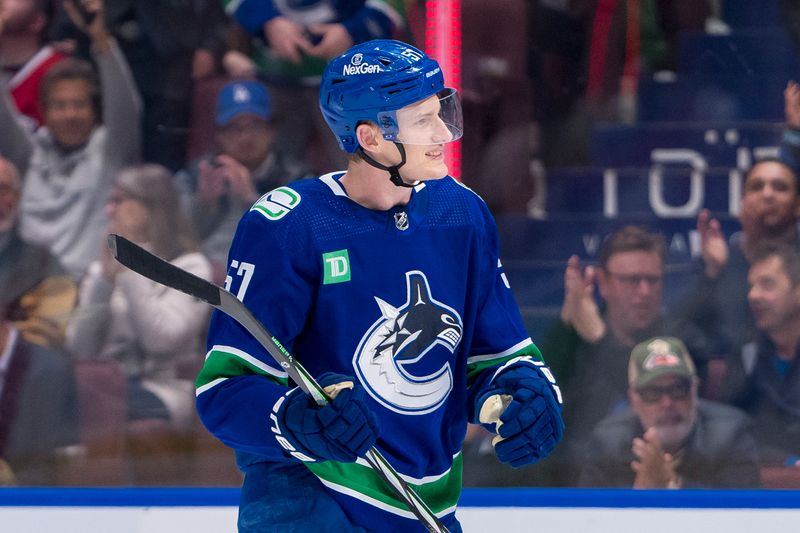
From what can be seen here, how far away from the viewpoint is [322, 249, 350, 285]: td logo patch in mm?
1604

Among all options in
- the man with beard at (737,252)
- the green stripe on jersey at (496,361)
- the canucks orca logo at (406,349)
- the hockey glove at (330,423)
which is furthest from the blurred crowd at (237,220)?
the hockey glove at (330,423)

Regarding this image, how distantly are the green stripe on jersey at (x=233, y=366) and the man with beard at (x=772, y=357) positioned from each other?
161cm

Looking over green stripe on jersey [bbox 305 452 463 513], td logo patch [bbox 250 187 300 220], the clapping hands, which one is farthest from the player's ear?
the clapping hands

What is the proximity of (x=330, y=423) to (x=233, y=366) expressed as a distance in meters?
0.20

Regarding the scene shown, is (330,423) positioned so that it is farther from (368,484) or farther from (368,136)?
(368,136)

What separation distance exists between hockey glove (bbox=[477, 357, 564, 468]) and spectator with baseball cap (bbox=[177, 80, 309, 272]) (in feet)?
4.93

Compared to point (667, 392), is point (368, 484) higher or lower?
higher

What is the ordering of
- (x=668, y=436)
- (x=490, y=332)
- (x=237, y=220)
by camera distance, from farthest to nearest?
(x=237, y=220), (x=668, y=436), (x=490, y=332)

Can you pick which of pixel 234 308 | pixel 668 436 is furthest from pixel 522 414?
pixel 668 436

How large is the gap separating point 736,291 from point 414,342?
5.00ft

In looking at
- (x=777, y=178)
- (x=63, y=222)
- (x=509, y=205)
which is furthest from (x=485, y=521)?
(x=63, y=222)

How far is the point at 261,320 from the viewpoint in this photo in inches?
62.1

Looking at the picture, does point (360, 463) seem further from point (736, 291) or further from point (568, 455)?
point (736, 291)

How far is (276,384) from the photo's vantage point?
1569mm
